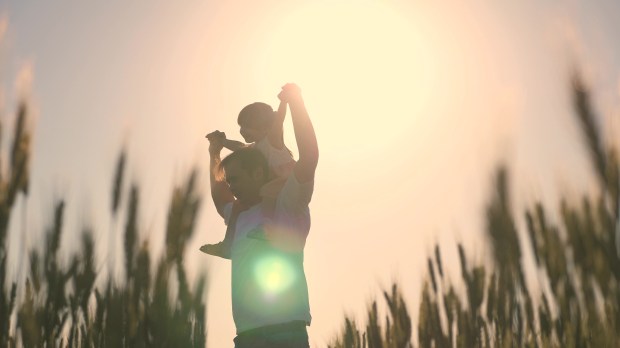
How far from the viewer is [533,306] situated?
9.02 ft

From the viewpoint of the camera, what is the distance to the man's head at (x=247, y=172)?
2.12m

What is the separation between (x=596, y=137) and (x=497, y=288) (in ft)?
3.25

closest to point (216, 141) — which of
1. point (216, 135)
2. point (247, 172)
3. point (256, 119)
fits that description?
point (216, 135)

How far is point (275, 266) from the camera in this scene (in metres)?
2.12

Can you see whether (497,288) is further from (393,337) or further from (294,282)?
(294,282)

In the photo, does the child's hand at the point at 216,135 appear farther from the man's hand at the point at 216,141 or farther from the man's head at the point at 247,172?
the man's head at the point at 247,172

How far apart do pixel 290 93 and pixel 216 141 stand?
659 millimetres

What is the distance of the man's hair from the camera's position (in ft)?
6.93

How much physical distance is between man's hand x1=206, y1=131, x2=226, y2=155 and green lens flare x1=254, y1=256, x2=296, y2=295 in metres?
0.59

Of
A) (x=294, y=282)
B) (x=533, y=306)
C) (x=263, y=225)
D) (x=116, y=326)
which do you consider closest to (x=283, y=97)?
(x=263, y=225)

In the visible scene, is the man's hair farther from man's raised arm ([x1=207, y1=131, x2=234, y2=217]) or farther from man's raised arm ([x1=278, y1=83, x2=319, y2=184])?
man's raised arm ([x1=207, y1=131, x2=234, y2=217])

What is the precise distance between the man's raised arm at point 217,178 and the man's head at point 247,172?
0.36 metres

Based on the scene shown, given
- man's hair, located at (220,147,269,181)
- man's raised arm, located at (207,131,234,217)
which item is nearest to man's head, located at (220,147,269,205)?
man's hair, located at (220,147,269,181)

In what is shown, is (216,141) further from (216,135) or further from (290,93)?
(290,93)
